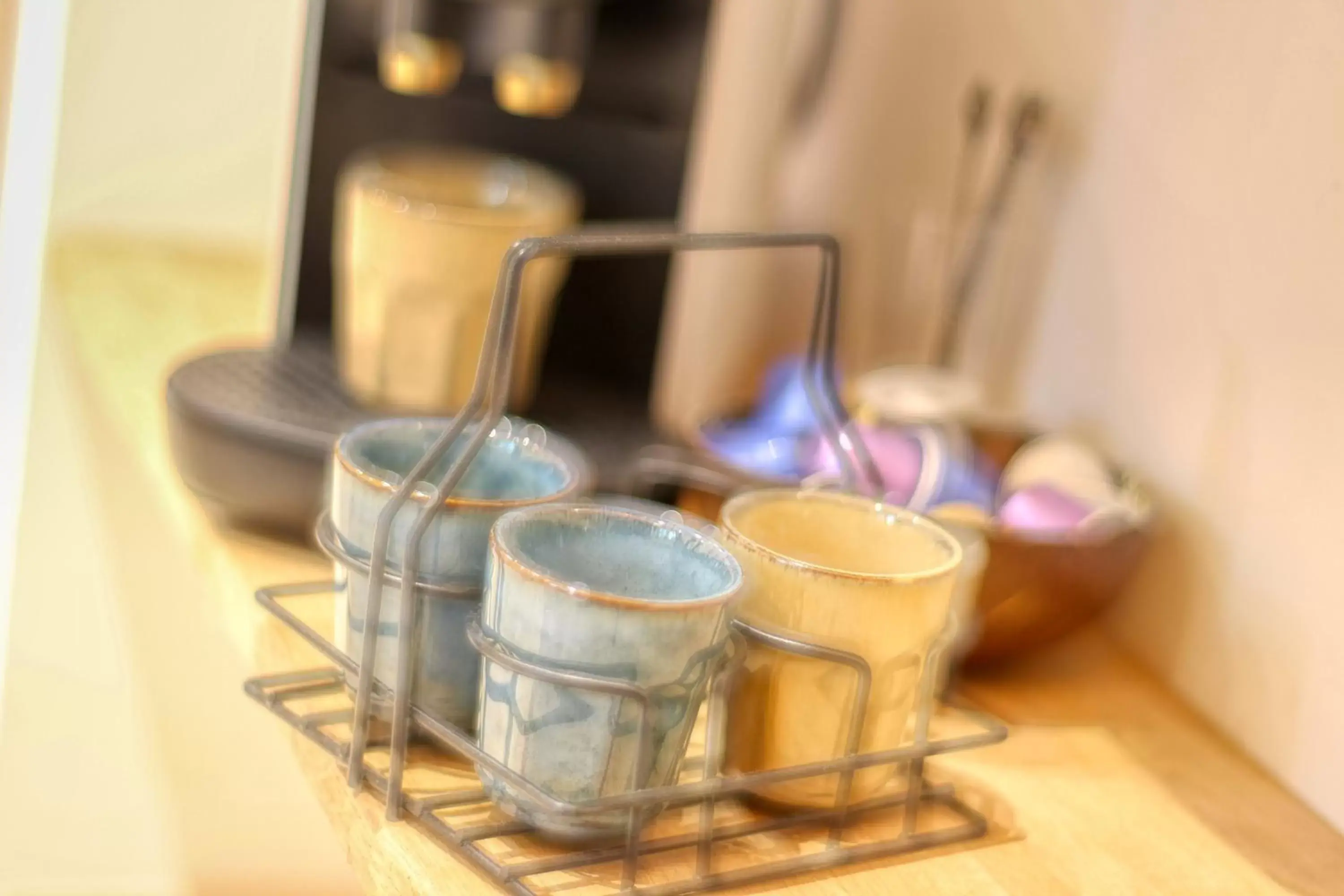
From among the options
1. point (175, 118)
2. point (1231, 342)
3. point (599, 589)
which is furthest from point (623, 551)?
point (175, 118)

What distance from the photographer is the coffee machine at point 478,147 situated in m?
0.70

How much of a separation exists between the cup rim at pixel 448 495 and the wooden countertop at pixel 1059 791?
0.11 metres

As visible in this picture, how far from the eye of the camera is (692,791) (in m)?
0.48

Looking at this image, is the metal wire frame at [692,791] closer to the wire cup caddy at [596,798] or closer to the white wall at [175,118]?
the wire cup caddy at [596,798]

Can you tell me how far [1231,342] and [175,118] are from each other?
957mm

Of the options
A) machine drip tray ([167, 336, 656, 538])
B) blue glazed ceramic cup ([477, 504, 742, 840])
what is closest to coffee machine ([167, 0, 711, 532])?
machine drip tray ([167, 336, 656, 538])

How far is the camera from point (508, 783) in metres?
0.48

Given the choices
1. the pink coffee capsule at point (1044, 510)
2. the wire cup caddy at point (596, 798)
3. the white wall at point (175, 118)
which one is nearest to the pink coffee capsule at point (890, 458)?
the pink coffee capsule at point (1044, 510)

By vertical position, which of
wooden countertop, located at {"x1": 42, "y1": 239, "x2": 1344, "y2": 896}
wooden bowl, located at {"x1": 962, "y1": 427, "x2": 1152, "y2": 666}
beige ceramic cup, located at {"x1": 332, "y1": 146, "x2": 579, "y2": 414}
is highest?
beige ceramic cup, located at {"x1": 332, "y1": 146, "x2": 579, "y2": 414}

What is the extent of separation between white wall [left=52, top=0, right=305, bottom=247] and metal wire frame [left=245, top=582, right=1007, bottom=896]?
78 centimetres

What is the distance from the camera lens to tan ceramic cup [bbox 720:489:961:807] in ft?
1.63

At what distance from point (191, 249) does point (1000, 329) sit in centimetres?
75

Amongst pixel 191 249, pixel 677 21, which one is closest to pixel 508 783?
pixel 677 21

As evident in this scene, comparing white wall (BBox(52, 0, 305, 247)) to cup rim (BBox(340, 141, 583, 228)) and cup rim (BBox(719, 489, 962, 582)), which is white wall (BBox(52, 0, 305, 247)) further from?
cup rim (BBox(719, 489, 962, 582))
